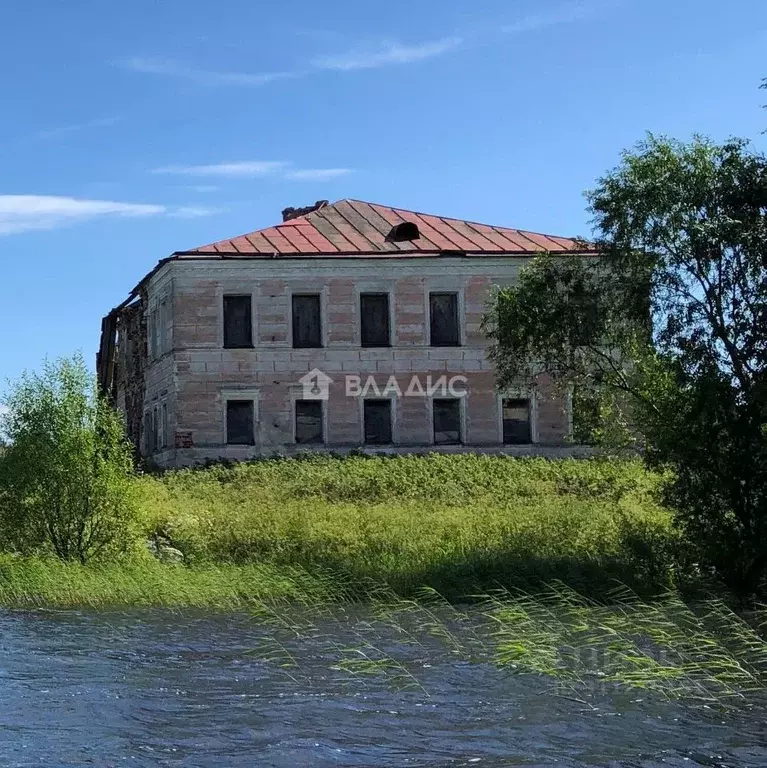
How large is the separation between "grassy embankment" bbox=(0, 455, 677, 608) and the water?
4.79 meters

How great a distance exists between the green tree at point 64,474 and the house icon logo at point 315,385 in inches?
678

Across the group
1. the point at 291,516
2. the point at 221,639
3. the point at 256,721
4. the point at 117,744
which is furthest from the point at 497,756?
the point at 291,516

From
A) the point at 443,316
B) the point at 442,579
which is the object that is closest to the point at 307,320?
the point at 443,316

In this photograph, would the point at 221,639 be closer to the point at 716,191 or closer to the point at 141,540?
the point at 141,540

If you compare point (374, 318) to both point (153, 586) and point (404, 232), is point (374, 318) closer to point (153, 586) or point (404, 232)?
point (404, 232)

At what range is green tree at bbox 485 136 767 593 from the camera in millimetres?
20547

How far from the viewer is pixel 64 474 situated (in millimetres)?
22297

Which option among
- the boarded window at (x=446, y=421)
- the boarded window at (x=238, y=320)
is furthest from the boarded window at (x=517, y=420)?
the boarded window at (x=238, y=320)

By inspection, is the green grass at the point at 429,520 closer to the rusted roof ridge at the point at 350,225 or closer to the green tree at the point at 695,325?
the green tree at the point at 695,325

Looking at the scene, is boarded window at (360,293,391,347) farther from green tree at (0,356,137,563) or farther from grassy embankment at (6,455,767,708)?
green tree at (0,356,137,563)

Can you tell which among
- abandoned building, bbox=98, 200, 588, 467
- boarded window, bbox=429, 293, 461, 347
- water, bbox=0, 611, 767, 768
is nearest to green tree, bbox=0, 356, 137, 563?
water, bbox=0, 611, 767, 768

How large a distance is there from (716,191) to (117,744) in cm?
1545

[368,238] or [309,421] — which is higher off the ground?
[368,238]

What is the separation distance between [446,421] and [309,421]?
4.52 m
